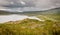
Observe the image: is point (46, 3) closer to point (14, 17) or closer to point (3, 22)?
point (14, 17)

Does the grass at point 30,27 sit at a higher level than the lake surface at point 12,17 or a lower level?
lower

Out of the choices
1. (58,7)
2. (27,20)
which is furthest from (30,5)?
(58,7)

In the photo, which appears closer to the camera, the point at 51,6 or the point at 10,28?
the point at 10,28

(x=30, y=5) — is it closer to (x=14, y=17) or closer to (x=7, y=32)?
(x=14, y=17)

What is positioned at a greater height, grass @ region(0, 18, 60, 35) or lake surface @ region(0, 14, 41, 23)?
lake surface @ region(0, 14, 41, 23)

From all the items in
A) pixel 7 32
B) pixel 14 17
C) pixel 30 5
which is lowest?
pixel 7 32

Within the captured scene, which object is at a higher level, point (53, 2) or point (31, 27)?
point (53, 2)

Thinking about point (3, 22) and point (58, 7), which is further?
point (58, 7)

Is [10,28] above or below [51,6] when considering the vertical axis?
below
